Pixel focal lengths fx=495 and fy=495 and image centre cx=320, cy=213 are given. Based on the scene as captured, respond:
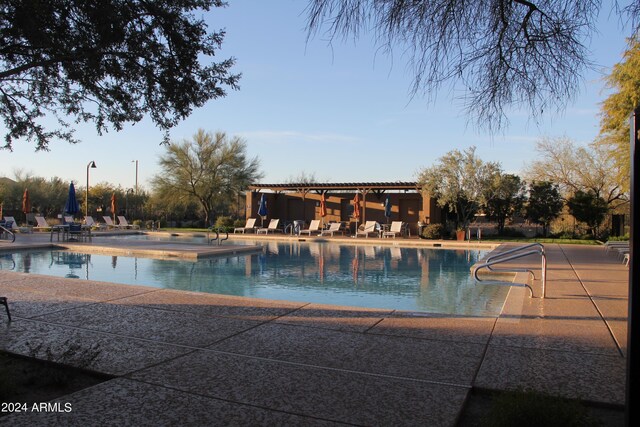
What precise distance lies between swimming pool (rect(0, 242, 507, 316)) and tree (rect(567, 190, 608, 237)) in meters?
10.1

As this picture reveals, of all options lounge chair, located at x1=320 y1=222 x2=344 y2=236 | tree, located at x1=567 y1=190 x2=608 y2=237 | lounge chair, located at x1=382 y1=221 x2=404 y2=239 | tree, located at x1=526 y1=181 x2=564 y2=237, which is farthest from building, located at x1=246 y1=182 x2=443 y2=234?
tree, located at x1=567 y1=190 x2=608 y2=237

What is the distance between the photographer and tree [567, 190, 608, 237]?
80.0 ft

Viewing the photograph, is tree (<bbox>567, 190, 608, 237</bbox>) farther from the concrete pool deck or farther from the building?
the concrete pool deck

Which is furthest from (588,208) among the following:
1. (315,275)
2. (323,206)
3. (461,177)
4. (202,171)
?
(202,171)

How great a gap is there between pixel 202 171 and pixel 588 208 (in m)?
22.6

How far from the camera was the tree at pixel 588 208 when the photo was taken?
80.0 feet

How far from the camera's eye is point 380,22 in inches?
147

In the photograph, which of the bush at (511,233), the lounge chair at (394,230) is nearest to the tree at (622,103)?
the lounge chair at (394,230)

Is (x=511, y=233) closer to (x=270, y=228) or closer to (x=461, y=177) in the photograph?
(x=461, y=177)

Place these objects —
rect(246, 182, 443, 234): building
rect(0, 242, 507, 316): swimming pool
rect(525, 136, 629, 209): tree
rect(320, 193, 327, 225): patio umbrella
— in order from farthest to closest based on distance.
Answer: rect(320, 193, 327, 225): patio umbrella < rect(525, 136, 629, 209): tree < rect(246, 182, 443, 234): building < rect(0, 242, 507, 316): swimming pool

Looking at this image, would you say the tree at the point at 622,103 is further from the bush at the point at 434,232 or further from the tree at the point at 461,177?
the bush at the point at 434,232

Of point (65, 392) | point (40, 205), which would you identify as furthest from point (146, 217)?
point (65, 392)

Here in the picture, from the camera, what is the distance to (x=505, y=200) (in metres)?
26.9

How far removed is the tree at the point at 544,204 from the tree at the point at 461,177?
3464 mm
